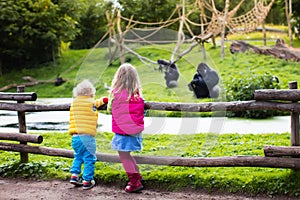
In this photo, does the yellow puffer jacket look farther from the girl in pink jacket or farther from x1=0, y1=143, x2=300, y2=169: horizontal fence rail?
x1=0, y1=143, x2=300, y2=169: horizontal fence rail

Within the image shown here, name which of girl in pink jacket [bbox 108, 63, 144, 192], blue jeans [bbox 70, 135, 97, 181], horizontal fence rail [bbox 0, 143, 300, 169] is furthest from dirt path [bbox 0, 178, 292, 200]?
girl in pink jacket [bbox 108, 63, 144, 192]

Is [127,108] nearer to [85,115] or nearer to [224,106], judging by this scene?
[85,115]

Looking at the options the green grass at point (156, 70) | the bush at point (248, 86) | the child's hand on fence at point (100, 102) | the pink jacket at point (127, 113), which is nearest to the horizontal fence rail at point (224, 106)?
the pink jacket at point (127, 113)

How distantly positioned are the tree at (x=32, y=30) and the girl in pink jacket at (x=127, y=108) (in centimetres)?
1399

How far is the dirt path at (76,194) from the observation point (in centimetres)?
455

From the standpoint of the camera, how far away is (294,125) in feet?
15.0

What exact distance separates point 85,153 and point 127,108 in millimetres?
738

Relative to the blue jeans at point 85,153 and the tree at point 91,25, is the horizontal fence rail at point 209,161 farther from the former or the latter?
the tree at point 91,25

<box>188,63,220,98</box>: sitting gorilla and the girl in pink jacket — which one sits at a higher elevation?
the girl in pink jacket

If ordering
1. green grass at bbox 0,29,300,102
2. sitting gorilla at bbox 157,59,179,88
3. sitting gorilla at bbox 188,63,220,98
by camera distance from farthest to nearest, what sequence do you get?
1. sitting gorilla at bbox 157,59,179,88
2. sitting gorilla at bbox 188,63,220,98
3. green grass at bbox 0,29,300,102

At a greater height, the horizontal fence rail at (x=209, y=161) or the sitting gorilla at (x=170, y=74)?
the horizontal fence rail at (x=209, y=161)

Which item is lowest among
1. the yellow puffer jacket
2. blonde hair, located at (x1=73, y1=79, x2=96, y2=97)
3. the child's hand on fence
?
the yellow puffer jacket

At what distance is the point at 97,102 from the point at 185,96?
3.96 metres

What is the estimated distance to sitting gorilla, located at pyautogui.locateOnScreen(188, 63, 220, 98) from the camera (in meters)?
10.1
